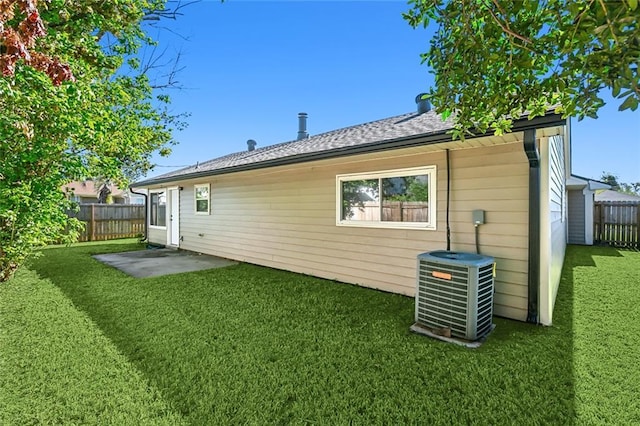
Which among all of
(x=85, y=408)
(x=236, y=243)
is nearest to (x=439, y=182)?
(x=85, y=408)

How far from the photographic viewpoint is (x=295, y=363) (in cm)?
272

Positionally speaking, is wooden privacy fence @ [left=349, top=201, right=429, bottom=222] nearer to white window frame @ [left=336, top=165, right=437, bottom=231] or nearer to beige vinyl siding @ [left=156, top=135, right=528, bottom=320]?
white window frame @ [left=336, top=165, right=437, bottom=231]

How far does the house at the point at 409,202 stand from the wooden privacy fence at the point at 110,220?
763 cm

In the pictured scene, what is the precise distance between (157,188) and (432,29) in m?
11.9

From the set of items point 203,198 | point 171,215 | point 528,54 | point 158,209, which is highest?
point 528,54

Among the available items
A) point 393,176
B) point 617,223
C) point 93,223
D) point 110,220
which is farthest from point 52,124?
point 617,223

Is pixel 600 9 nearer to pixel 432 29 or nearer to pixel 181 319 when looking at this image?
pixel 432 29

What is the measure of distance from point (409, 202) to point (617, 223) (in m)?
10.7

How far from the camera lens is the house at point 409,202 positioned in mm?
3609

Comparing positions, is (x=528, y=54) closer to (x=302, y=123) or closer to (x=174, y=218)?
(x=302, y=123)

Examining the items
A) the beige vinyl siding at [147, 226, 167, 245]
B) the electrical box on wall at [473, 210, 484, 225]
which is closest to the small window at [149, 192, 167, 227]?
the beige vinyl siding at [147, 226, 167, 245]

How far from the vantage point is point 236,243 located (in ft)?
26.6

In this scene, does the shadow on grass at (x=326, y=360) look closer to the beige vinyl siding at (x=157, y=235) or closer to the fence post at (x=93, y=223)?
the beige vinyl siding at (x=157, y=235)

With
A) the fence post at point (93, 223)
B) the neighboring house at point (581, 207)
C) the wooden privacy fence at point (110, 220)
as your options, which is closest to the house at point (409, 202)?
the neighboring house at point (581, 207)
